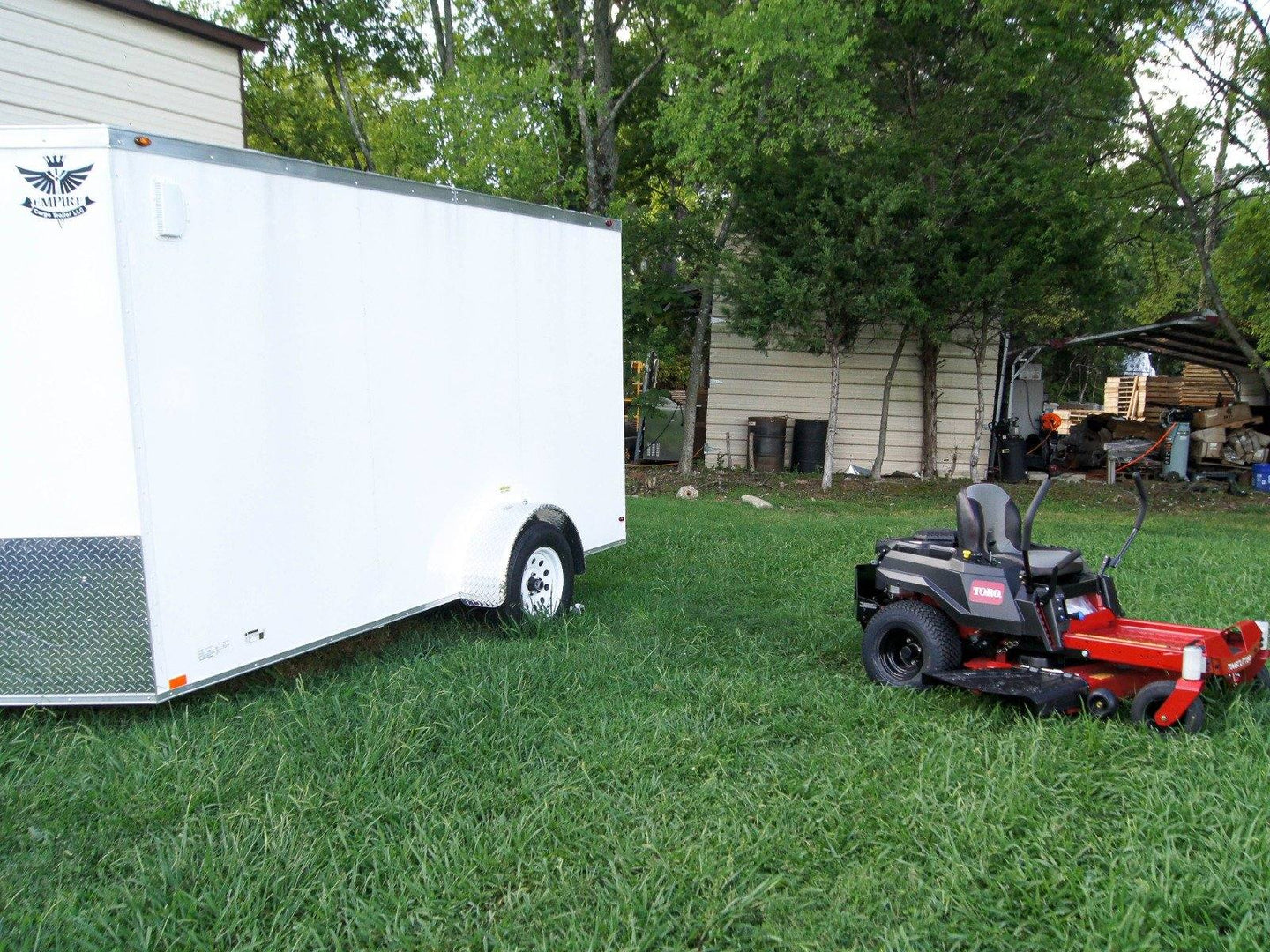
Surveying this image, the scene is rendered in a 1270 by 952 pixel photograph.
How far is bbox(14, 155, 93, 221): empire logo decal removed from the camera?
4250mm

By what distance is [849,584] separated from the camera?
8000mm

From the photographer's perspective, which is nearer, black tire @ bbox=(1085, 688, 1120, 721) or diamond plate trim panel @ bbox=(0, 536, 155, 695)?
diamond plate trim panel @ bbox=(0, 536, 155, 695)

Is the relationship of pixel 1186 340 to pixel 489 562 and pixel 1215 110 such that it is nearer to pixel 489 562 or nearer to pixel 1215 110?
pixel 1215 110

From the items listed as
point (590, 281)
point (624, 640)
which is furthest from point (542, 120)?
point (624, 640)

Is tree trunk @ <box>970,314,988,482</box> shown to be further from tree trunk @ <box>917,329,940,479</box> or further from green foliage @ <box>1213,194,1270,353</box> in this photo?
green foliage @ <box>1213,194,1270,353</box>

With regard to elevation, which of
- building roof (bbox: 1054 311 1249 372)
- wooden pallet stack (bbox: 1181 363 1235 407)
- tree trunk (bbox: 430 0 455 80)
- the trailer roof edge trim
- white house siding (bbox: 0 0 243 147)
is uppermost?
tree trunk (bbox: 430 0 455 80)

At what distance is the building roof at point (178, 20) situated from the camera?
7.21 m

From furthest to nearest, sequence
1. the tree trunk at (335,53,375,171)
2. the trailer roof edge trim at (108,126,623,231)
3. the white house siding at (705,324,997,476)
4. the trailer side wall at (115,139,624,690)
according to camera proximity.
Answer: the tree trunk at (335,53,375,171) → the white house siding at (705,324,997,476) → the trailer side wall at (115,139,624,690) → the trailer roof edge trim at (108,126,623,231)

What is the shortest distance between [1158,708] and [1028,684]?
1.85ft

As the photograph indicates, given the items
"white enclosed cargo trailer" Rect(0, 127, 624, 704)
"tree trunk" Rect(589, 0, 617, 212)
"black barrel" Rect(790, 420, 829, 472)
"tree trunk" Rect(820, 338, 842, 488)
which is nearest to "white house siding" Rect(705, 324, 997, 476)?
"black barrel" Rect(790, 420, 829, 472)

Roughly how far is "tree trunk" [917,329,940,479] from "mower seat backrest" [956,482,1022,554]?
11.8m

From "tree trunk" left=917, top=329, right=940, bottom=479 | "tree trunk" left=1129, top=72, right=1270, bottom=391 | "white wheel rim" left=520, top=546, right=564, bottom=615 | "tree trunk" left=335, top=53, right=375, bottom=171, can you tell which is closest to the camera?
"white wheel rim" left=520, top=546, right=564, bottom=615

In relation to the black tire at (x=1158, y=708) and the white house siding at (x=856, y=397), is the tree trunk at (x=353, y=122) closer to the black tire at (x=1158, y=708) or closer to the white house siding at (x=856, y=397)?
the white house siding at (x=856, y=397)

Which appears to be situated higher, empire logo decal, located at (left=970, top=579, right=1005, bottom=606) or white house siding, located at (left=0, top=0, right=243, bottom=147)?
white house siding, located at (left=0, top=0, right=243, bottom=147)
